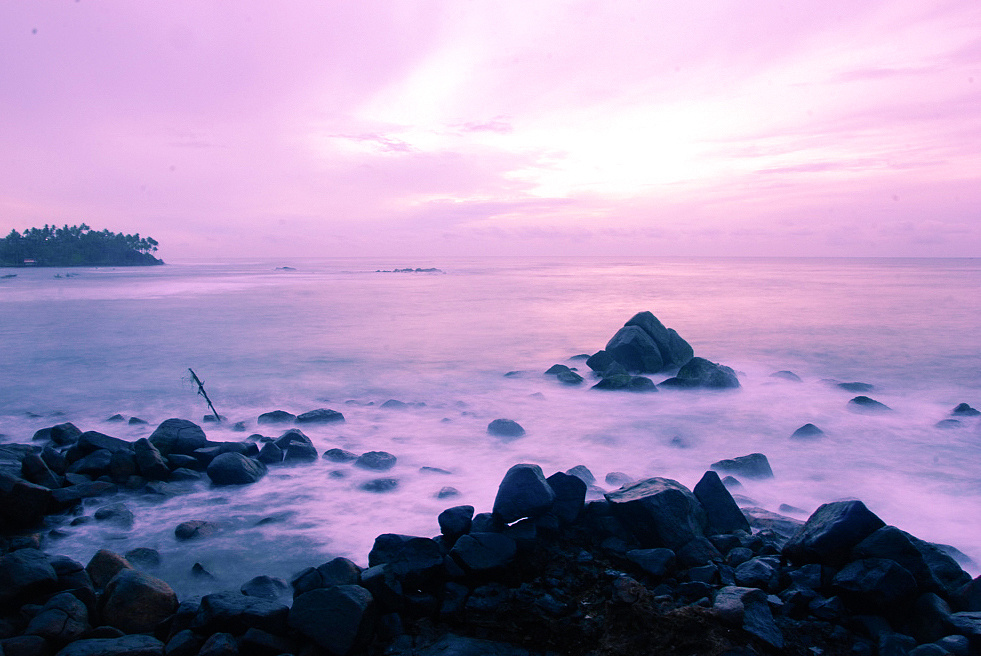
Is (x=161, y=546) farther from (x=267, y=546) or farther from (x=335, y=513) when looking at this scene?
(x=335, y=513)

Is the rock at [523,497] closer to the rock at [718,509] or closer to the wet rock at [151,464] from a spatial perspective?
the rock at [718,509]

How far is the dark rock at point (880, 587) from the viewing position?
394 centimetres

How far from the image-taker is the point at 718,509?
215 inches

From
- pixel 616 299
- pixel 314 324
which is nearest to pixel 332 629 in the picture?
pixel 314 324

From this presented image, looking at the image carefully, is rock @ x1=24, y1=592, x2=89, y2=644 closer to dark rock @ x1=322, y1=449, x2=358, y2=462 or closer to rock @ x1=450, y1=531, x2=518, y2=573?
rock @ x1=450, y1=531, x2=518, y2=573

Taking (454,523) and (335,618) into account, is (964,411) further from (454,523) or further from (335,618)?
(335,618)

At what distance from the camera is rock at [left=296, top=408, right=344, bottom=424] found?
10.0 metres

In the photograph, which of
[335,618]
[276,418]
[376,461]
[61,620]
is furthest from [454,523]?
[276,418]

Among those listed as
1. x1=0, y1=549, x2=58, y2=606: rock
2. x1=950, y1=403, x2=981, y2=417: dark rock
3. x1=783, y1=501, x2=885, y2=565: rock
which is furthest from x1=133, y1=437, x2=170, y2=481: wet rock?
x1=950, y1=403, x2=981, y2=417: dark rock

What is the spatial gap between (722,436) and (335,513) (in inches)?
253

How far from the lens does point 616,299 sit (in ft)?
131

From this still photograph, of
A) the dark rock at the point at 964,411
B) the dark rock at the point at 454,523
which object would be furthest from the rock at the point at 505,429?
the dark rock at the point at 964,411

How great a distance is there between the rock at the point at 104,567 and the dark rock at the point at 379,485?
2740mm

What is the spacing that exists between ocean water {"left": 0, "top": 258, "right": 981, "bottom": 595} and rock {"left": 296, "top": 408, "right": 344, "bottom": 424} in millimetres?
283
